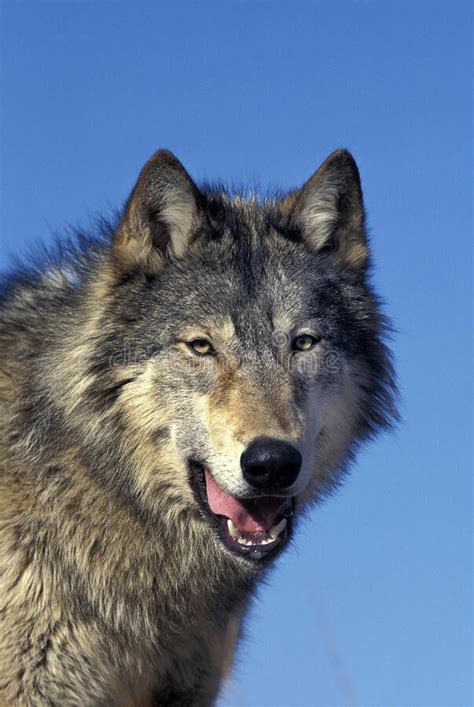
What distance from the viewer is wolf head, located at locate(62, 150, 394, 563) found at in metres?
5.09

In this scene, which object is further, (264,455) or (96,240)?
(96,240)

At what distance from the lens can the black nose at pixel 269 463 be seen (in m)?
4.84

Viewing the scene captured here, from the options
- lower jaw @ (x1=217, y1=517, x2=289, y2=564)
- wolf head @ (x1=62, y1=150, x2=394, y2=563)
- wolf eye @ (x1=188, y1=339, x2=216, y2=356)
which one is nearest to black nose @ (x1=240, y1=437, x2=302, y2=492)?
wolf head @ (x1=62, y1=150, x2=394, y2=563)

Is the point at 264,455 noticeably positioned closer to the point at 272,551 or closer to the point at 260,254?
the point at 272,551

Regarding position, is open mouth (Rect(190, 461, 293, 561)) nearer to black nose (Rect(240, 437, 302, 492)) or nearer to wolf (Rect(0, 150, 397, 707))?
wolf (Rect(0, 150, 397, 707))

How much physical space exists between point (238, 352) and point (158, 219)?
0.87 meters

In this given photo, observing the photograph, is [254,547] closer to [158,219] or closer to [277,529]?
[277,529]

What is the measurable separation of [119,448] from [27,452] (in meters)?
0.46

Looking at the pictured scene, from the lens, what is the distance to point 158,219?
5.66 meters

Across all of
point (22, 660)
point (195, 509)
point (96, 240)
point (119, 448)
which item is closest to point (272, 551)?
point (195, 509)

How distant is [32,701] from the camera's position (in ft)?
17.4

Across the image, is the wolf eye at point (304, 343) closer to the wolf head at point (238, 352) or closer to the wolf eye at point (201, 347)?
the wolf head at point (238, 352)

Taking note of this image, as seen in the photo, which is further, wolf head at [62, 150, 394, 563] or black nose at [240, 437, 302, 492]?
wolf head at [62, 150, 394, 563]

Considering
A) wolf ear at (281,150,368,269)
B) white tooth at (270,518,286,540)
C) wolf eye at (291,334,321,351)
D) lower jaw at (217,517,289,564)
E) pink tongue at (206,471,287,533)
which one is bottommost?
lower jaw at (217,517,289,564)
